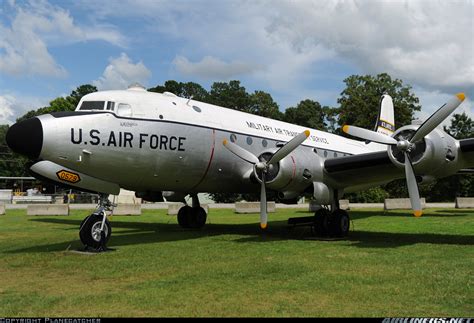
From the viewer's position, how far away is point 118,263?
889 centimetres

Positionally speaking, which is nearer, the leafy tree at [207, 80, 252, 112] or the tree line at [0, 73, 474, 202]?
the tree line at [0, 73, 474, 202]

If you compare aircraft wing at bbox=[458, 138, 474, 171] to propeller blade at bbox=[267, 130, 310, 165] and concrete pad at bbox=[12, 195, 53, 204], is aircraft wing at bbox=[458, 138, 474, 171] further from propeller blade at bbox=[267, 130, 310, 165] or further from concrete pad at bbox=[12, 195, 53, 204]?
concrete pad at bbox=[12, 195, 53, 204]

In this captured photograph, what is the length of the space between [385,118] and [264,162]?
1203 centimetres

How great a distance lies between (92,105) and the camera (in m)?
11.1

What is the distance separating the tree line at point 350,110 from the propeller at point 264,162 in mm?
10941

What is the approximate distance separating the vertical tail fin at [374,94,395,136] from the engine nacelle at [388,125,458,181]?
1057 cm

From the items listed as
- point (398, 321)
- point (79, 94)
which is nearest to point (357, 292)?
point (398, 321)

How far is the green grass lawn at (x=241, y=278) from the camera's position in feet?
18.2

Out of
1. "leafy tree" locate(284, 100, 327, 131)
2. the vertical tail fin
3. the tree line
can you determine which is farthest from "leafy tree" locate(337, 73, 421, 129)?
the vertical tail fin

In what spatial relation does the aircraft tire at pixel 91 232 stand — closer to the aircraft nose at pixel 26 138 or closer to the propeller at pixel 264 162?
the aircraft nose at pixel 26 138

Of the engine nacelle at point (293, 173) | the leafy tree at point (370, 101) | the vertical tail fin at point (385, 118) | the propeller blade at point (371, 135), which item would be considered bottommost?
the engine nacelle at point (293, 173)

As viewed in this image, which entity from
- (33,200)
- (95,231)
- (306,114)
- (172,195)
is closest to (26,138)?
(95,231)

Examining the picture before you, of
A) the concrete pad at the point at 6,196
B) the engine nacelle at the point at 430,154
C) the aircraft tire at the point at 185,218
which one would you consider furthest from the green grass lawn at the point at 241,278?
the concrete pad at the point at 6,196

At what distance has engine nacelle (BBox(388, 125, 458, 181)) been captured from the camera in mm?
11266
